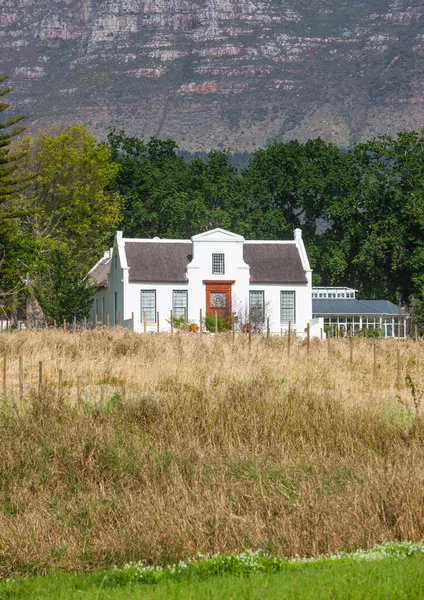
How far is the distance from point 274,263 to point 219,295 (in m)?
3.77

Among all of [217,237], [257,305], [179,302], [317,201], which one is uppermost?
[317,201]

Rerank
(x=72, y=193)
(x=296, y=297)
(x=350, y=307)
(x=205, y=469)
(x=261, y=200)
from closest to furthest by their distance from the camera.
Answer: (x=205, y=469), (x=296, y=297), (x=350, y=307), (x=72, y=193), (x=261, y=200)

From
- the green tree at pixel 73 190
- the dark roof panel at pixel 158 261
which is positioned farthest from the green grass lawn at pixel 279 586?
the green tree at pixel 73 190

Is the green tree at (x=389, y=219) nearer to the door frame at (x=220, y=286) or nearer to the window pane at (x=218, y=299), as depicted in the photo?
the door frame at (x=220, y=286)

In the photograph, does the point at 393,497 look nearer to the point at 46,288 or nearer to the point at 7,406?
the point at 7,406

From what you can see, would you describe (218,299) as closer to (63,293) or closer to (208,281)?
(208,281)

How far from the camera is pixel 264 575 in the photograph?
930cm

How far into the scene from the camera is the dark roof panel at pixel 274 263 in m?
56.5

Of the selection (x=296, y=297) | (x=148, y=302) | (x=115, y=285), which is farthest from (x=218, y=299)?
(x=115, y=285)

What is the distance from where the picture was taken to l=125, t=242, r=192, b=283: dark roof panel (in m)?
55.4

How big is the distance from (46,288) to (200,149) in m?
125

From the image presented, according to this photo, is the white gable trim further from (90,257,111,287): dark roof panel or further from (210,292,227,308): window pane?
(90,257,111,287): dark roof panel

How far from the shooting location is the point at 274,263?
57.5m

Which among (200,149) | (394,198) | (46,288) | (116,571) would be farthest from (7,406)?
(200,149)
